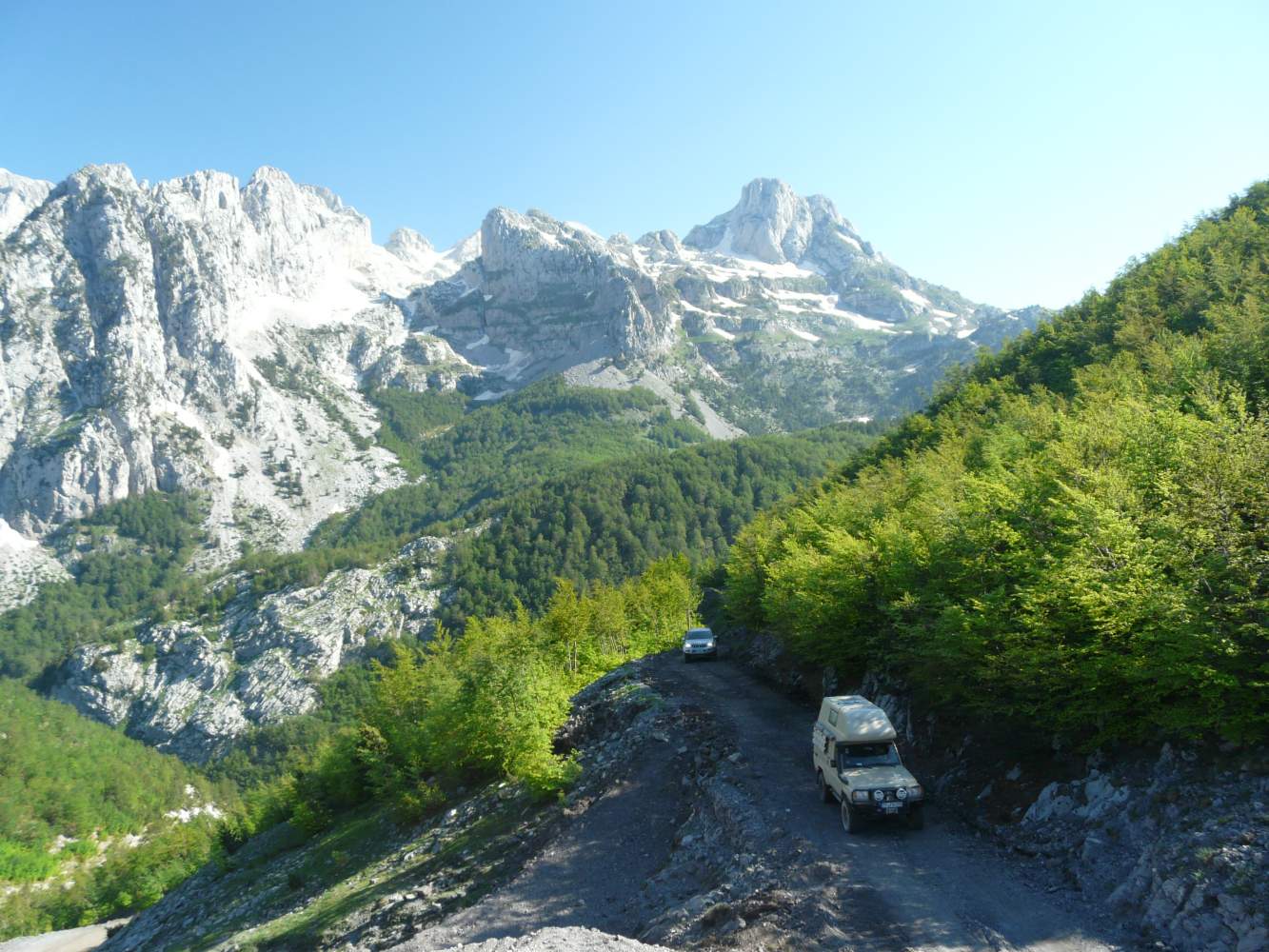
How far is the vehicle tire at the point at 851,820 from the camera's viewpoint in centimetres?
1748

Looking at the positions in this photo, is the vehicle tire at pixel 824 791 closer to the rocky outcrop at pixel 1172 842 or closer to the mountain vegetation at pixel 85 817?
the rocky outcrop at pixel 1172 842

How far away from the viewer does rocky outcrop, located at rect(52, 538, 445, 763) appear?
558ft

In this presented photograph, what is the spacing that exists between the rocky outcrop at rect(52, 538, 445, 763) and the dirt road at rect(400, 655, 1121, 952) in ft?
567

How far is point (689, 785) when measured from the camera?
926 inches

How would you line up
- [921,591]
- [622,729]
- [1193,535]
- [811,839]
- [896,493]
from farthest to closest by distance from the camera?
[896,493], [622,729], [921,591], [811,839], [1193,535]

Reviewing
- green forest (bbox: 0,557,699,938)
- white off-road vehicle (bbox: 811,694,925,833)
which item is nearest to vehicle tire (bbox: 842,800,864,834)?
white off-road vehicle (bbox: 811,694,925,833)

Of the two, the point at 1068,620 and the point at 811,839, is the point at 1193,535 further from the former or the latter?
the point at 811,839

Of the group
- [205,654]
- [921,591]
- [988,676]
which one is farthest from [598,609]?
[205,654]

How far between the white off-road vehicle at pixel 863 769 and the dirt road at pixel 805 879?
58 centimetres

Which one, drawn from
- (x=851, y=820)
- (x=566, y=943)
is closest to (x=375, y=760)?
(x=566, y=943)

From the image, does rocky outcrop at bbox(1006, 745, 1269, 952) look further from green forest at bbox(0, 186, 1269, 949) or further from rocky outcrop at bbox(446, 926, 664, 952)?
rocky outcrop at bbox(446, 926, 664, 952)

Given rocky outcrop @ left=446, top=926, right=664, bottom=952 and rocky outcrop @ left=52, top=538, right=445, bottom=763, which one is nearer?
rocky outcrop @ left=446, top=926, right=664, bottom=952

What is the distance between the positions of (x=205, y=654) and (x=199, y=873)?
148155 mm

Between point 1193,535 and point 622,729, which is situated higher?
point 1193,535
